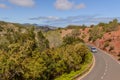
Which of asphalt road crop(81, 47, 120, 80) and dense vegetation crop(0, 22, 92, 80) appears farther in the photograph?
asphalt road crop(81, 47, 120, 80)

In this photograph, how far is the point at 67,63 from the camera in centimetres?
4016

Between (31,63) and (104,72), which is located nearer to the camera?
(31,63)

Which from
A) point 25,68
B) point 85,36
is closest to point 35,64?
point 25,68

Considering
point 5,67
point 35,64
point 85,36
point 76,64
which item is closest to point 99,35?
point 85,36

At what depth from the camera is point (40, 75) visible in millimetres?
37969

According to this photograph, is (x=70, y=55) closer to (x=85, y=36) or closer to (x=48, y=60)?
(x=48, y=60)

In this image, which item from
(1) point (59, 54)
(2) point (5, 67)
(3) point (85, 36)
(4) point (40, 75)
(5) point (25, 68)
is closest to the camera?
(2) point (5, 67)

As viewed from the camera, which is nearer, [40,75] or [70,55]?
[40,75]

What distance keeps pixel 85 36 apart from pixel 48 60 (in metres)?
98.1

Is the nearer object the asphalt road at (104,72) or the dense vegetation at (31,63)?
the dense vegetation at (31,63)

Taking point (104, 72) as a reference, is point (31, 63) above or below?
above

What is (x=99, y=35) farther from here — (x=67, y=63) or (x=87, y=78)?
(x=87, y=78)

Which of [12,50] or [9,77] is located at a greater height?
[12,50]

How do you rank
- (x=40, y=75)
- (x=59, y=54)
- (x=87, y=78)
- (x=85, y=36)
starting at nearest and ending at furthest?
(x=87, y=78) → (x=40, y=75) → (x=59, y=54) → (x=85, y=36)
